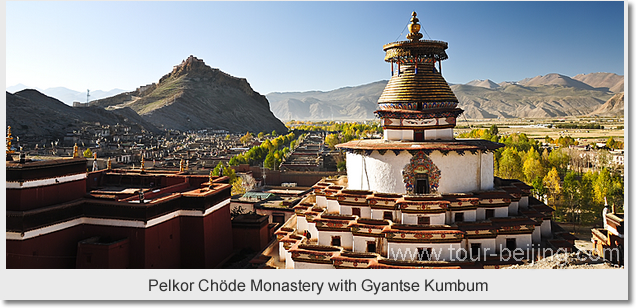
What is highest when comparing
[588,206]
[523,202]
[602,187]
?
[523,202]

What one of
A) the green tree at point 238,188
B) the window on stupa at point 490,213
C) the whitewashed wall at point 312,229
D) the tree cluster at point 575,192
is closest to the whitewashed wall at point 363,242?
the whitewashed wall at point 312,229

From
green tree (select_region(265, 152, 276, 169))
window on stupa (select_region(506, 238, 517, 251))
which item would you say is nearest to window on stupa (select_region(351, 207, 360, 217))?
window on stupa (select_region(506, 238, 517, 251))

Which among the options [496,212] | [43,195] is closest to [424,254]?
[496,212]

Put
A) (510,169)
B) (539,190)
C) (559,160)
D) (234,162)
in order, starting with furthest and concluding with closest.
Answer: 1. (234,162)
2. (559,160)
3. (510,169)
4. (539,190)

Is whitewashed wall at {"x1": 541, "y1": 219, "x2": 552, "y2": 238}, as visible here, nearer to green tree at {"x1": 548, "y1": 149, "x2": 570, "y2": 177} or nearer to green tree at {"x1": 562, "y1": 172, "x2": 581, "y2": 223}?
green tree at {"x1": 562, "y1": 172, "x2": 581, "y2": 223}

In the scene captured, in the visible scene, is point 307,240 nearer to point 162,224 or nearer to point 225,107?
point 162,224

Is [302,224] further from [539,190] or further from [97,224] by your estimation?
[539,190]

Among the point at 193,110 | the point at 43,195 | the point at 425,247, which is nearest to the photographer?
the point at 425,247

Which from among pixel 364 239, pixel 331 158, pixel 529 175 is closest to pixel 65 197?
pixel 364 239
